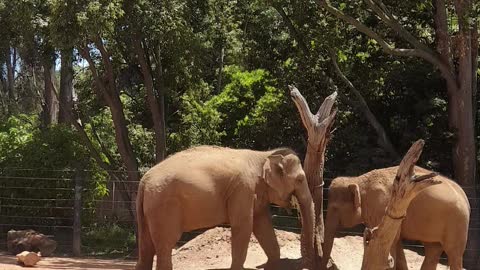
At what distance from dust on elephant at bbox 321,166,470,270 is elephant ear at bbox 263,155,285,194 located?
102 centimetres

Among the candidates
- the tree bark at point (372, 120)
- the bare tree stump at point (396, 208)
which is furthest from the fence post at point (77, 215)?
the bare tree stump at point (396, 208)

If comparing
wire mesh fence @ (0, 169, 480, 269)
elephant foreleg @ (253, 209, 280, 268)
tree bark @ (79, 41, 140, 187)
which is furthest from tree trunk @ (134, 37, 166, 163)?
elephant foreleg @ (253, 209, 280, 268)

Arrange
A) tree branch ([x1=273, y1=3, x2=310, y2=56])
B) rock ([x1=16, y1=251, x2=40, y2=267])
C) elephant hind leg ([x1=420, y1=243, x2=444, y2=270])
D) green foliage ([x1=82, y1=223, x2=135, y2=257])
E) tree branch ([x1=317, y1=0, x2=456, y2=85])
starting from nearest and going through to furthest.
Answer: elephant hind leg ([x1=420, y1=243, x2=444, y2=270]), rock ([x1=16, y1=251, x2=40, y2=267]), tree branch ([x1=317, y1=0, x2=456, y2=85]), green foliage ([x1=82, y1=223, x2=135, y2=257]), tree branch ([x1=273, y1=3, x2=310, y2=56])

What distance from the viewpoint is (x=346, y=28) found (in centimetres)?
1930

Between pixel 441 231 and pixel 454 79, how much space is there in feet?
23.6

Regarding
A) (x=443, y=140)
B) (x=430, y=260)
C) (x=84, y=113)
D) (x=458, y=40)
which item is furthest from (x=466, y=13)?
(x=84, y=113)

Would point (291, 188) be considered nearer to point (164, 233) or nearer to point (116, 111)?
point (164, 233)

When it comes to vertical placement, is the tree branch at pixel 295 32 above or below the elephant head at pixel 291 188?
above

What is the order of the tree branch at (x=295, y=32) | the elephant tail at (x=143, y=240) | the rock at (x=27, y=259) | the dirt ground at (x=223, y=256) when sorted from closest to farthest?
the elephant tail at (x=143, y=240) < the dirt ground at (x=223, y=256) < the rock at (x=27, y=259) < the tree branch at (x=295, y=32)

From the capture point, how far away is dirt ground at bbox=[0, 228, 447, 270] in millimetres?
12469

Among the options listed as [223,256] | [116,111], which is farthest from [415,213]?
[116,111]

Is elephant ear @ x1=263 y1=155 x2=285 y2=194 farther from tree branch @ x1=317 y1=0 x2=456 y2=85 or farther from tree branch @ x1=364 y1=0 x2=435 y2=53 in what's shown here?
tree branch @ x1=364 y1=0 x2=435 y2=53

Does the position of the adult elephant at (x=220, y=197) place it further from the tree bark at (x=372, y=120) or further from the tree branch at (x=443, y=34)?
the tree bark at (x=372, y=120)

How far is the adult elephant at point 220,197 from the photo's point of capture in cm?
1030
